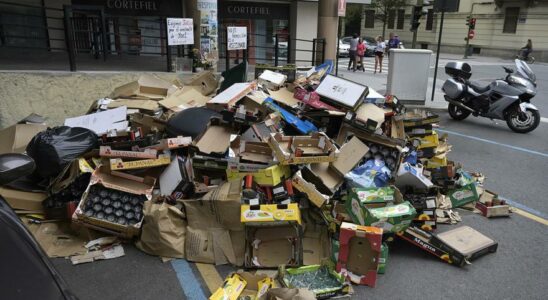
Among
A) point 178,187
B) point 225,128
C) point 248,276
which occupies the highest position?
point 225,128

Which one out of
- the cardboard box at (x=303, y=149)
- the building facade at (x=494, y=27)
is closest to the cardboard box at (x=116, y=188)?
the cardboard box at (x=303, y=149)

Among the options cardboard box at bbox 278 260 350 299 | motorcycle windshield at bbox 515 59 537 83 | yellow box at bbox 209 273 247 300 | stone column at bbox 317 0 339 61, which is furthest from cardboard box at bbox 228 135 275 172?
stone column at bbox 317 0 339 61

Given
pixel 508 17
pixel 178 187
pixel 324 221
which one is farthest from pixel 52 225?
pixel 508 17

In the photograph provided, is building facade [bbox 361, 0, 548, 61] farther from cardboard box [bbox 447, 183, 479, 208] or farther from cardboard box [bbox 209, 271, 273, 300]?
cardboard box [bbox 209, 271, 273, 300]

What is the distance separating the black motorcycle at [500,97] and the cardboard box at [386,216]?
6.32m

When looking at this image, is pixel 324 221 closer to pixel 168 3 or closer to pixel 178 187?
pixel 178 187

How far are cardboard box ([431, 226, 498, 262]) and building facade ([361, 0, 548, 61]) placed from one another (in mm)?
30912

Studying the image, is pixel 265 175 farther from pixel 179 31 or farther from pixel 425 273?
pixel 179 31

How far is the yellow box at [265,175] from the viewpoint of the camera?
4.04 m

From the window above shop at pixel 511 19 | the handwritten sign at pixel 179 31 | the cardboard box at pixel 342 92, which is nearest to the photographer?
the cardboard box at pixel 342 92

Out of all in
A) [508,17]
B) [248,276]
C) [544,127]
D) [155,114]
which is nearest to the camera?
[248,276]

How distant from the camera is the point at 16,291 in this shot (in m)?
1.52

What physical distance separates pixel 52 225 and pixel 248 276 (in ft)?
7.28

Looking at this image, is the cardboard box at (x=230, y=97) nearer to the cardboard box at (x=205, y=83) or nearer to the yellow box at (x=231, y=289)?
the cardboard box at (x=205, y=83)
